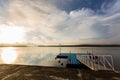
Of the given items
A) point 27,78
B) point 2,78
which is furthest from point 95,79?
point 2,78

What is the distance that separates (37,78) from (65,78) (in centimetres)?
134

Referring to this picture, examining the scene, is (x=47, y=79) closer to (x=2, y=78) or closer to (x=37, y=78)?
(x=37, y=78)

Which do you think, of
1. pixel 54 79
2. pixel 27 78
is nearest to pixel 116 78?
pixel 54 79

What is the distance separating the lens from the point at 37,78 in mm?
5164

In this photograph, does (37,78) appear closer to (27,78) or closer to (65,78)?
(27,78)

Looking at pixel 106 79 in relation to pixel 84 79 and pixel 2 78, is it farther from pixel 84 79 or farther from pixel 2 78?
pixel 2 78

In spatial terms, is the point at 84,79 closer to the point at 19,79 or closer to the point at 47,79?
the point at 47,79

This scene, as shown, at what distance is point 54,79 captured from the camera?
5.01 meters

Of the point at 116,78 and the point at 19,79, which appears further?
the point at 116,78

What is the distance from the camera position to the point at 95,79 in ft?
16.8

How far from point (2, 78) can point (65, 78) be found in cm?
300

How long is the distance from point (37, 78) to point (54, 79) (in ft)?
2.74

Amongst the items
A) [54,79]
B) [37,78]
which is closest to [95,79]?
[54,79]

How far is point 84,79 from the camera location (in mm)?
5066
